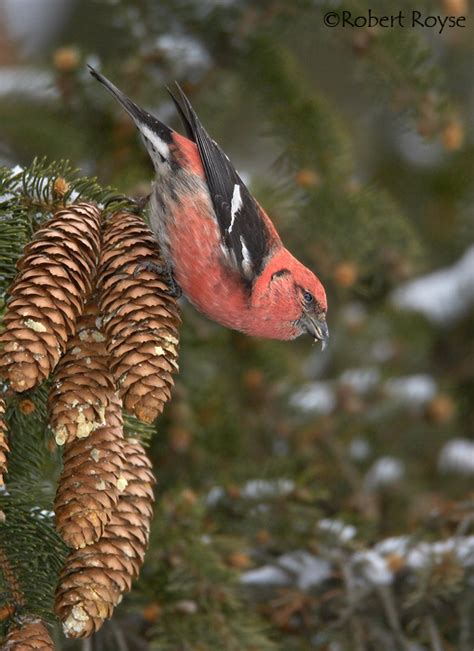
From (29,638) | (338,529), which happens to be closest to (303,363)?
(338,529)

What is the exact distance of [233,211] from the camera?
2.67m

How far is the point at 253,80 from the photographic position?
10.7 ft

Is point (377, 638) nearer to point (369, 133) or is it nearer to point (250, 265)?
point (250, 265)

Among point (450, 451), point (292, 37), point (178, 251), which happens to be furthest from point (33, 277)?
point (450, 451)

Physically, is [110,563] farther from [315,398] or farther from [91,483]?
[315,398]

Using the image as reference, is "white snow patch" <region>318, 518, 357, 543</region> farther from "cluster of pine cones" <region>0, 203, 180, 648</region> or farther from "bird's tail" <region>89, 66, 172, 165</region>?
"bird's tail" <region>89, 66, 172, 165</region>

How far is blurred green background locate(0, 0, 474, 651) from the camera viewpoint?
93.0 inches

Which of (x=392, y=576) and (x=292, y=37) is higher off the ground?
(x=292, y=37)

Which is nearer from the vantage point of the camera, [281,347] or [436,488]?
[281,347]

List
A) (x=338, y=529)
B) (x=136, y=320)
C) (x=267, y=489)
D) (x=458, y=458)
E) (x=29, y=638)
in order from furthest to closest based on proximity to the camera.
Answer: (x=458, y=458) < (x=267, y=489) < (x=338, y=529) < (x=136, y=320) < (x=29, y=638)

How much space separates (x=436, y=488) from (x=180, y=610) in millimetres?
1901

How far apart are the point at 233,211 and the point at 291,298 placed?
0.36m

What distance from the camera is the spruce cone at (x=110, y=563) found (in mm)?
1472

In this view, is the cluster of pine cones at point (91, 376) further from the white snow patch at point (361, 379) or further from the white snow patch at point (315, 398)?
the white snow patch at point (361, 379)
